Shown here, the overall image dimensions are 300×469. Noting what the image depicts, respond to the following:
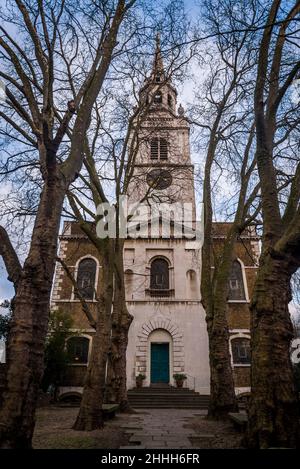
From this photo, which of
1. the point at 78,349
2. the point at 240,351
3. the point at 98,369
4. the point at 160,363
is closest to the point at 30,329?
the point at 98,369

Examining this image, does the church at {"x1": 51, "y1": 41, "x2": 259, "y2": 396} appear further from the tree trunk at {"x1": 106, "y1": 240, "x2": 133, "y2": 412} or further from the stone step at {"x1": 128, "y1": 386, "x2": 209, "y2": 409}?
the tree trunk at {"x1": 106, "y1": 240, "x2": 133, "y2": 412}

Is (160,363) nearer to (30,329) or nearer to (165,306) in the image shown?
(165,306)

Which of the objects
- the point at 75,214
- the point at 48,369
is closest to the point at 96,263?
the point at 48,369

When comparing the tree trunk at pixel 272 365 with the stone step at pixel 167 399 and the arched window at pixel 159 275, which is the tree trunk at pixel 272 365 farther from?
the arched window at pixel 159 275

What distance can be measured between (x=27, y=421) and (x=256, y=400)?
125 inches

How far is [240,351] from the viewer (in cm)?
1839

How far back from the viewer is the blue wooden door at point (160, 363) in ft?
59.8

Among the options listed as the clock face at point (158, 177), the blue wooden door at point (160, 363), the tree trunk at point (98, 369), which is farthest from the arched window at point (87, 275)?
the tree trunk at point (98, 369)

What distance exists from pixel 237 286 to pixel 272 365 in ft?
53.3

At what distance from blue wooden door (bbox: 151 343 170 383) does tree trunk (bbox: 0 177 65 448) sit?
15.8 m

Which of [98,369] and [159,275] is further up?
[159,275]

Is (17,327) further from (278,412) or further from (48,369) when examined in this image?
(48,369)

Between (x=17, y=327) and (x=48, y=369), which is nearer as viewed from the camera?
(x=17, y=327)
